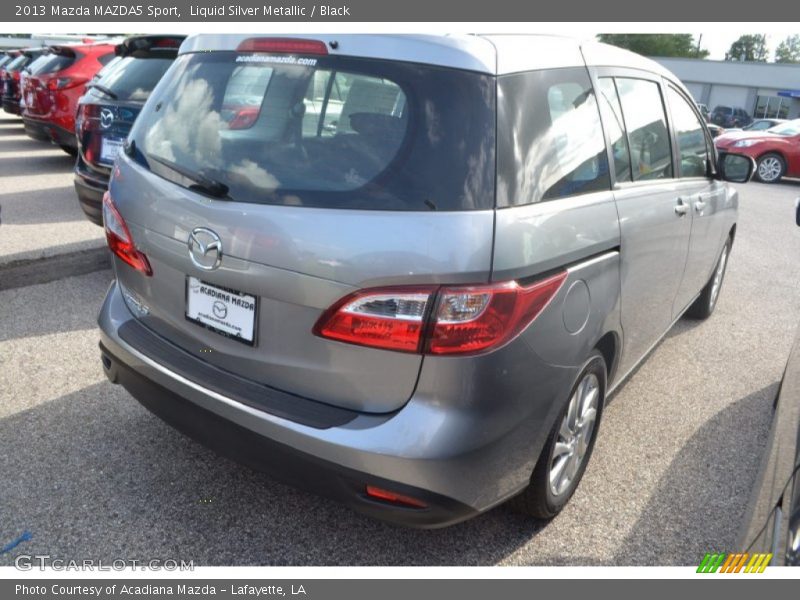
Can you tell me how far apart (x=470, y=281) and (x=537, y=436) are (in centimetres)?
70

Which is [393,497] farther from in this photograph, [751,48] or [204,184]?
[751,48]

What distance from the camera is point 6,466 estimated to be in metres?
3.03

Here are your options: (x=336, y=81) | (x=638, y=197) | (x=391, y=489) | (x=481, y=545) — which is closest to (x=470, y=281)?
(x=391, y=489)

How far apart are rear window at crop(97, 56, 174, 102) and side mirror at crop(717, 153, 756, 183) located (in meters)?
4.64

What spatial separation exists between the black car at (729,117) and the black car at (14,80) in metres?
38.9

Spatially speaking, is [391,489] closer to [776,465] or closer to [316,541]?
[316,541]

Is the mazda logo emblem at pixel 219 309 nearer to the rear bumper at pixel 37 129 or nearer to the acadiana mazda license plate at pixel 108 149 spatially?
the acadiana mazda license plate at pixel 108 149

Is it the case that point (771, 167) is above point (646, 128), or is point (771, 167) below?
below

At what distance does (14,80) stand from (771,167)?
55.6ft

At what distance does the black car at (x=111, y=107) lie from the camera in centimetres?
550

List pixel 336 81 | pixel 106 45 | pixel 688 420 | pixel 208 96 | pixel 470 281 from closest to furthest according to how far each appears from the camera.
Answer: pixel 470 281
pixel 336 81
pixel 208 96
pixel 688 420
pixel 106 45

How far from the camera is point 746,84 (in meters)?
52.4

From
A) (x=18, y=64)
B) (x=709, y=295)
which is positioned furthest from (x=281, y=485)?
(x=18, y=64)

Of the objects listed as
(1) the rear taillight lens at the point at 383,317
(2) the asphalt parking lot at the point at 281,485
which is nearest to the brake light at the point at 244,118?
(1) the rear taillight lens at the point at 383,317
